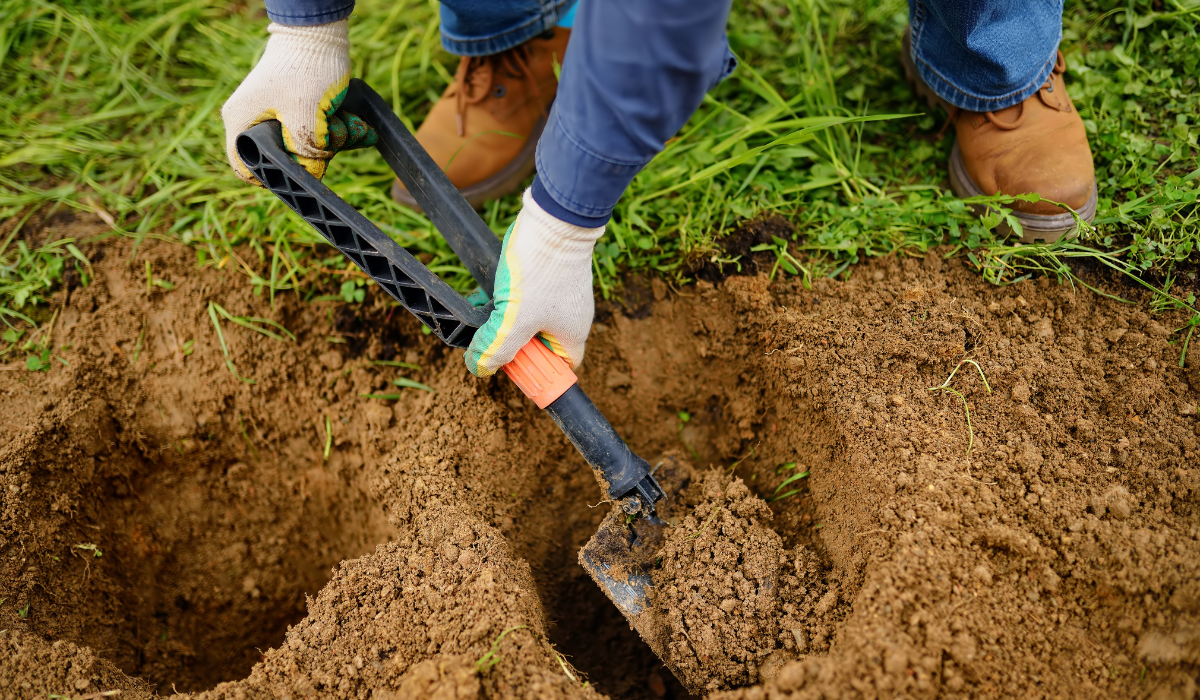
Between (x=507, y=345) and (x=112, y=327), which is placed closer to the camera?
(x=507, y=345)

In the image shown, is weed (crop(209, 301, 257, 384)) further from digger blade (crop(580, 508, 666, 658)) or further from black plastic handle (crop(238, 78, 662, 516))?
digger blade (crop(580, 508, 666, 658))

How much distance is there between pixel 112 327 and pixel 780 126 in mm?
2233

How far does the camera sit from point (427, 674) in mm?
1337

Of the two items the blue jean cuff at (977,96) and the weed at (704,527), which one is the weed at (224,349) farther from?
the blue jean cuff at (977,96)

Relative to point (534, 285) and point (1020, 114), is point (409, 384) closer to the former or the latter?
point (534, 285)

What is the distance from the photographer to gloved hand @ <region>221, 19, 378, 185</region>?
1678 millimetres

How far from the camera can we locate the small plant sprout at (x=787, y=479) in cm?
174

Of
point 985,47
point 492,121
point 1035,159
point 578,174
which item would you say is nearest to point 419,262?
point 578,174

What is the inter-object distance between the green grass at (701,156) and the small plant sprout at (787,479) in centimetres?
58

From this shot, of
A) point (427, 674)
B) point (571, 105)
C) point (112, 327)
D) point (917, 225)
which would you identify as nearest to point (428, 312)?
point (571, 105)

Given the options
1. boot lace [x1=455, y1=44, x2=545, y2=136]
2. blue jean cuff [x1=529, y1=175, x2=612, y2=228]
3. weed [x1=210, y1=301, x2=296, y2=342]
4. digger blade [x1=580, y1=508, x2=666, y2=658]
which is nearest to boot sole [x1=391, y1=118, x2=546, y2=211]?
boot lace [x1=455, y1=44, x2=545, y2=136]

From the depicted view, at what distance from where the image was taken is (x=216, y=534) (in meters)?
2.07

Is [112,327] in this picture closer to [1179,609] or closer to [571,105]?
[571,105]

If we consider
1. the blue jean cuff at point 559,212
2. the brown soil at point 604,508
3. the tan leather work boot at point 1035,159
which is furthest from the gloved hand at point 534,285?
the tan leather work boot at point 1035,159
